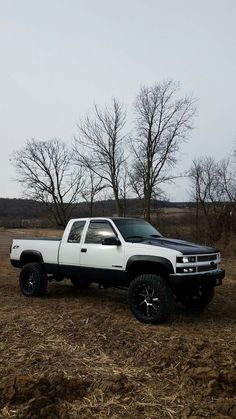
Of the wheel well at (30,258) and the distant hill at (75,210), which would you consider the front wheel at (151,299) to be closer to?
the wheel well at (30,258)

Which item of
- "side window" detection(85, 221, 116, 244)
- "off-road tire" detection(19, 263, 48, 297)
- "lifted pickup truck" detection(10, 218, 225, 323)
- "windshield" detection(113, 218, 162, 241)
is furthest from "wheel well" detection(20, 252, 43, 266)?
"windshield" detection(113, 218, 162, 241)

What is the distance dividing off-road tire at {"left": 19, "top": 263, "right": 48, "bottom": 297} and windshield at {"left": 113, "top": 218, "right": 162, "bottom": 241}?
7.25 feet

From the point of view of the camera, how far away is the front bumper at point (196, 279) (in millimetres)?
7539

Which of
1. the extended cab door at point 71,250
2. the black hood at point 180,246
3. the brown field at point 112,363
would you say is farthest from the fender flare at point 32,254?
the black hood at point 180,246

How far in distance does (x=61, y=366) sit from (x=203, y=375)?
1.71 meters

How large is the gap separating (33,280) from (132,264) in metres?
2.93

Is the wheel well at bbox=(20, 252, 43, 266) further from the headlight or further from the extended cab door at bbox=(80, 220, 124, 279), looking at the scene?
the headlight

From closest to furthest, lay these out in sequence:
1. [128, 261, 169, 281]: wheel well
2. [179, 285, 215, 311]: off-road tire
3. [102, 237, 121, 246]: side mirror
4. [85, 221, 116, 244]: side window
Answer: [128, 261, 169, 281]: wheel well → [102, 237, 121, 246]: side mirror → [179, 285, 215, 311]: off-road tire → [85, 221, 116, 244]: side window

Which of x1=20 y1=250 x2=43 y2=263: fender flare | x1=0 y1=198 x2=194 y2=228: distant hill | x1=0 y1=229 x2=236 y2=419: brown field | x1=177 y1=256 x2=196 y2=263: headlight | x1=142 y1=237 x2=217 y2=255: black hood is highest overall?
x1=0 y1=198 x2=194 y2=228: distant hill

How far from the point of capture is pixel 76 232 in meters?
9.59

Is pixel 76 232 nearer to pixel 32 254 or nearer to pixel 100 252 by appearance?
pixel 100 252

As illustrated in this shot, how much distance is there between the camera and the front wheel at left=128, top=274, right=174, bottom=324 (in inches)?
297

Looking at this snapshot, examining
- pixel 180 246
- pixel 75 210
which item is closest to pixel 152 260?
pixel 180 246

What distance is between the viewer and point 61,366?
5.54 meters
